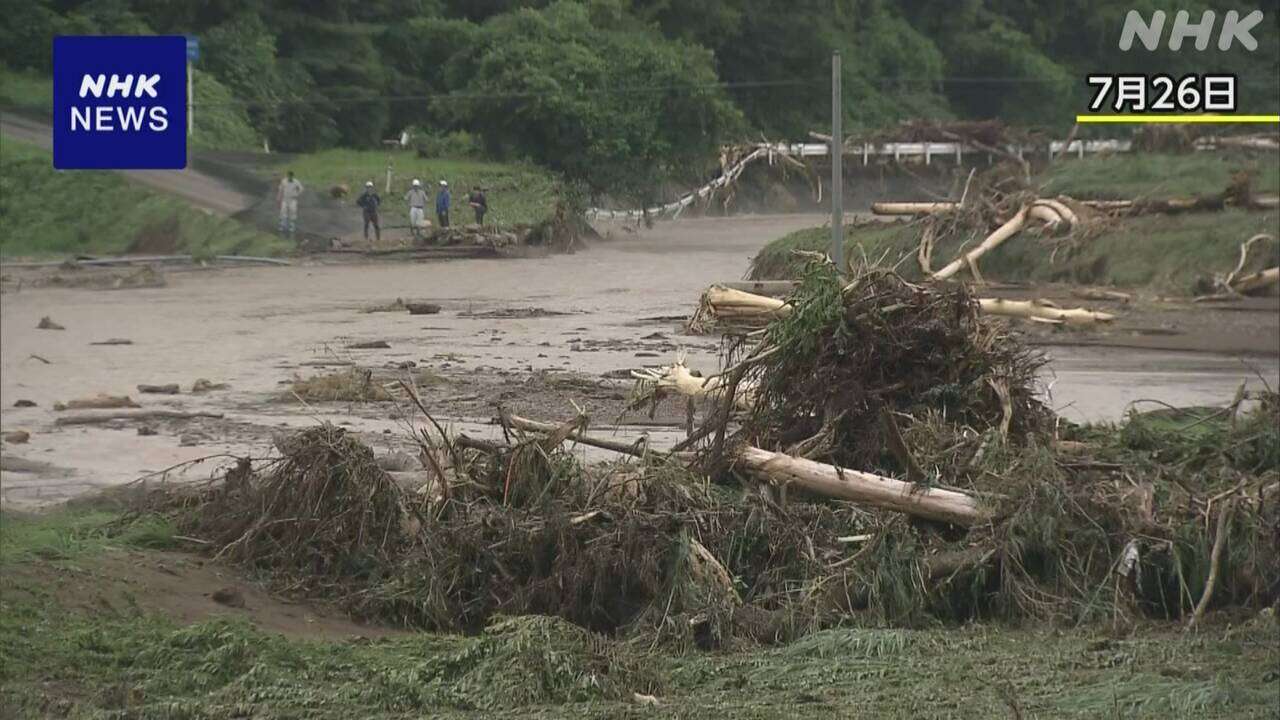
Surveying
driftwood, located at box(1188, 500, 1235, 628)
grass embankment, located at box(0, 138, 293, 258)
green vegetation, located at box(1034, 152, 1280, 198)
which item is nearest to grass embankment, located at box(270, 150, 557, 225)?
grass embankment, located at box(0, 138, 293, 258)

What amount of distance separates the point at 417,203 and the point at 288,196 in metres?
0.82

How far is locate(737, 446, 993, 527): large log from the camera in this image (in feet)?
32.9

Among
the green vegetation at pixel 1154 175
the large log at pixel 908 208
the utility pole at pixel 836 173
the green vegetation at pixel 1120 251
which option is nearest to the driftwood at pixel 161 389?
the green vegetation at pixel 1120 251

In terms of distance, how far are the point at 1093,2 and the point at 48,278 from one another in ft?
22.7

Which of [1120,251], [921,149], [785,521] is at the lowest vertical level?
[785,521]

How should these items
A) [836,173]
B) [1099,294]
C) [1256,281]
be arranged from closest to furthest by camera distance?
[836,173], [1099,294], [1256,281]

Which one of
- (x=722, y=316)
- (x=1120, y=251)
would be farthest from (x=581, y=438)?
(x=1120, y=251)

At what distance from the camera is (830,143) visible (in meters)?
12.3

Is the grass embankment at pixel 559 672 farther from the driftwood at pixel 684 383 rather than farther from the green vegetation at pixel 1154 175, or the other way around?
the green vegetation at pixel 1154 175

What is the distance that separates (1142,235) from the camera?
19.5 m

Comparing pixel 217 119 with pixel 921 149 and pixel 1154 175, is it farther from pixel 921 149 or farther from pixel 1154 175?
pixel 1154 175

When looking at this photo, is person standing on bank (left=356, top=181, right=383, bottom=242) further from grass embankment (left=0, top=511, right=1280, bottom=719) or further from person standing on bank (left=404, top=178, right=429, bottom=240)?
grass embankment (left=0, top=511, right=1280, bottom=719)

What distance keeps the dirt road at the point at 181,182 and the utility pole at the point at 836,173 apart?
135 inches

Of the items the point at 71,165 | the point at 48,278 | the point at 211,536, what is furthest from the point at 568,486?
the point at 48,278
